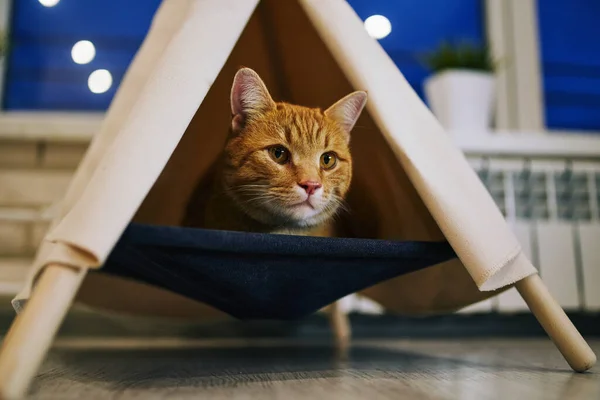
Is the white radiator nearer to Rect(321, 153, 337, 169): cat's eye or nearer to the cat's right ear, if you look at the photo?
Rect(321, 153, 337, 169): cat's eye

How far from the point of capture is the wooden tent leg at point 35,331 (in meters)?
0.61

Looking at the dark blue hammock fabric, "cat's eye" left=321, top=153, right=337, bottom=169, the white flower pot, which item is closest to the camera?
the dark blue hammock fabric

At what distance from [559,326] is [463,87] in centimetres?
115

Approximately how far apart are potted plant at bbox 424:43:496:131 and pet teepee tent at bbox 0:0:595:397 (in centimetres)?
75

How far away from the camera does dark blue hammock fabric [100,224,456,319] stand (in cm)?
75

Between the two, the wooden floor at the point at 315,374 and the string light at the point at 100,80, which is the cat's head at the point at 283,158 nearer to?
the wooden floor at the point at 315,374

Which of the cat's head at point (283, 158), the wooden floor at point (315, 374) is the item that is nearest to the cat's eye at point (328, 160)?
the cat's head at point (283, 158)

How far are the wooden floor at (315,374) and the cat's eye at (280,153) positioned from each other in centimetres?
41

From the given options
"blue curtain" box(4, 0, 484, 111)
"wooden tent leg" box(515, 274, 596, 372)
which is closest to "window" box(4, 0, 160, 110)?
"blue curtain" box(4, 0, 484, 111)

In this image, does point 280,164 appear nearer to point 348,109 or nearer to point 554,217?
point 348,109

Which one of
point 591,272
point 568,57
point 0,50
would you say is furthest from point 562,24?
point 0,50

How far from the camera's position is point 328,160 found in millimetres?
1026

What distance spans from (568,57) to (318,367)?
201 cm

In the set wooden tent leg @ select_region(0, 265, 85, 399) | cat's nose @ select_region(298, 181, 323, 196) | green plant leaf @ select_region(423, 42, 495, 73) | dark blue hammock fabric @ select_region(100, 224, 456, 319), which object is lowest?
wooden tent leg @ select_region(0, 265, 85, 399)
